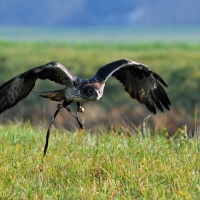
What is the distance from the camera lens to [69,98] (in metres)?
6.70

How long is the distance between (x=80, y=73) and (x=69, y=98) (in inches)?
915

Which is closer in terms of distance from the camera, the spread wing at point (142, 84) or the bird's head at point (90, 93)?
the bird's head at point (90, 93)

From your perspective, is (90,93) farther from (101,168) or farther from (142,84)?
(142,84)

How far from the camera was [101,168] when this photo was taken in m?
6.04

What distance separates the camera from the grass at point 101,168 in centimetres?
536

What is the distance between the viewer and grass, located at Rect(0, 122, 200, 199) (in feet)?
17.6

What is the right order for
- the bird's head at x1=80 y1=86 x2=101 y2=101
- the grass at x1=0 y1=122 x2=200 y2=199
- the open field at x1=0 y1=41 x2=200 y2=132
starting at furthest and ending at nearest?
the open field at x1=0 y1=41 x2=200 y2=132
the bird's head at x1=80 y1=86 x2=101 y2=101
the grass at x1=0 y1=122 x2=200 y2=199

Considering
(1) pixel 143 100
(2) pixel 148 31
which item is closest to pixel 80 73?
(1) pixel 143 100

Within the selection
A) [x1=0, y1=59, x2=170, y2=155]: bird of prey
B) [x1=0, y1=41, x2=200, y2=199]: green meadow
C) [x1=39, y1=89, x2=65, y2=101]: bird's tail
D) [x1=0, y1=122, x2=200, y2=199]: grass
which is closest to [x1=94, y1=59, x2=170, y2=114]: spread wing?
[x1=0, y1=59, x2=170, y2=155]: bird of prey

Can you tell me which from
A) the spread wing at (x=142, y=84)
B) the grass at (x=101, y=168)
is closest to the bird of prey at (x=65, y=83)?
the spread wing at (x=142, y=84)

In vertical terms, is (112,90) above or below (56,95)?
below

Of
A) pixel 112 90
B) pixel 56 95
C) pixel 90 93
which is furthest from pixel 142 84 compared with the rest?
pixel 112 90

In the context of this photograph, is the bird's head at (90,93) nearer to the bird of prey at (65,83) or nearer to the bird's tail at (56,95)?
the bird of prey at (65,83)

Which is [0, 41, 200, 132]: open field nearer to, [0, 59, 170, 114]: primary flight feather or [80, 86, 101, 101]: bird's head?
[0, 59, 170, 114]: primary flight feather
